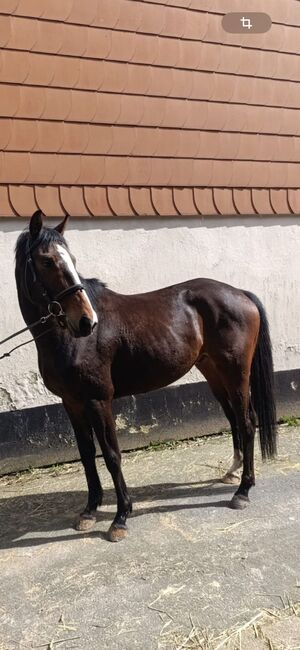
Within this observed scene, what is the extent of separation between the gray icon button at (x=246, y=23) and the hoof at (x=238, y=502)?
383cm

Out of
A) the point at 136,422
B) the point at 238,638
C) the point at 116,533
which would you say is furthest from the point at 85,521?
the point at 136,422

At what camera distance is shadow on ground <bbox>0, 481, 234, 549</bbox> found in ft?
11.1

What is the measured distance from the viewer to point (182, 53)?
15.5 ft

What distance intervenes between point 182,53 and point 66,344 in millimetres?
2931

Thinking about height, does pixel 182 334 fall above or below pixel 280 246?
below

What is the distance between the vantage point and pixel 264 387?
382cm

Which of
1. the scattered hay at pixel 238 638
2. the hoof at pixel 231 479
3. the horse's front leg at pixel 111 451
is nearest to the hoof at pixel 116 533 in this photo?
the horse's front leg at pixel 111 451

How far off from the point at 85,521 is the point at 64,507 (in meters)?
0.39

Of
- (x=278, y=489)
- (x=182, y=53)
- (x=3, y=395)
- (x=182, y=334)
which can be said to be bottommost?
(x=278, y=489)

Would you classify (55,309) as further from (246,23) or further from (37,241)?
(246,23)

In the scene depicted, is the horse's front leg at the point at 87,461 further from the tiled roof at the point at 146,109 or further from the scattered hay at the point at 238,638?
the tiled roof at the point at 146,109

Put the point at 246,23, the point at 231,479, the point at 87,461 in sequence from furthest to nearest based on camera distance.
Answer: the point at 246,23 < the point at 231,479 < the point at 87,461

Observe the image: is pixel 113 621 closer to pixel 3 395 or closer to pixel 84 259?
pixel 3 395

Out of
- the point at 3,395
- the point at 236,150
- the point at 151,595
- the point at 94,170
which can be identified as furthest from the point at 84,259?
the point at 151,595
